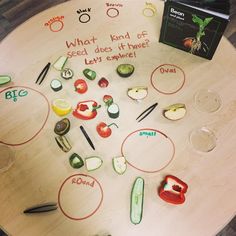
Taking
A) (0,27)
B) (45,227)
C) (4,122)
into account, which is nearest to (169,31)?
(4,122)

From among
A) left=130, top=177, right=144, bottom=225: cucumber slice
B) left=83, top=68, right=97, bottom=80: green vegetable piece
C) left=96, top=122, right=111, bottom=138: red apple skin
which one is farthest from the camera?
left=83, top=68, right=97, bottom=80: green vegetable piece

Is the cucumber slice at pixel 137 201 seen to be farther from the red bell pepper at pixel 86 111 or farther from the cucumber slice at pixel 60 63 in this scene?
the cucumber slice at pixel 60 63

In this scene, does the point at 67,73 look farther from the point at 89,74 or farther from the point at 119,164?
the point at 119,164

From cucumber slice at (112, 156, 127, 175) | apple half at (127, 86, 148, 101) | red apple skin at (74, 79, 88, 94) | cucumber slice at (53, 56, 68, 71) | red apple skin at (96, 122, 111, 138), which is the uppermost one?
cucumber slice at (53, 56, 68, 71)

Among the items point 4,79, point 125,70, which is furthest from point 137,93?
point 4,79

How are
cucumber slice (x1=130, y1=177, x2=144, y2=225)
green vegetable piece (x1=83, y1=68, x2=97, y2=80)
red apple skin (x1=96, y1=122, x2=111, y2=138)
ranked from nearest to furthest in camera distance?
cucumber slice (x1=130, y1=177, x2=144, y2=225) < red apple skin (x1=96, y1=122, x2=111, y2=138) < green vegetable piece (x1=83, y1=68, x2=97, y2=80)

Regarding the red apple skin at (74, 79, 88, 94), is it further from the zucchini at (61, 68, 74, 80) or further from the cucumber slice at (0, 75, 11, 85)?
the cucumber slice at (0, 75, 11, 85)

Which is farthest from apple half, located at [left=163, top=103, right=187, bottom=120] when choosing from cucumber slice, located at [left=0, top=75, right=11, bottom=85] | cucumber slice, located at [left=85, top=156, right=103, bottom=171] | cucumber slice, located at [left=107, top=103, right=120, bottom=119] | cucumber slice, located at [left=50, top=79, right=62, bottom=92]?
cucumber slice, located at [left=0, top=75, right=11, bottom=85]
